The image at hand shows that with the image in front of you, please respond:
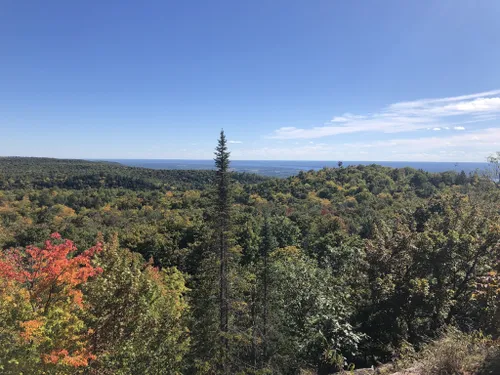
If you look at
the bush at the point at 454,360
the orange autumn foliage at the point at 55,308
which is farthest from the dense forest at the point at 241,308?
the bush at the point at 454,360

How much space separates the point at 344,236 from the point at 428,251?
138ft

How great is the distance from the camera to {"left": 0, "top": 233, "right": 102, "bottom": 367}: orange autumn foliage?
10.2 metres

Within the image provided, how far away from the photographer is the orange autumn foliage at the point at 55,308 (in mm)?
10250

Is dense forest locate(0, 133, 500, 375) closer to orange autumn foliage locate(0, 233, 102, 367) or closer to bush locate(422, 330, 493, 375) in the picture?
orange autumn foliage locate(0, 233, 102, 367)

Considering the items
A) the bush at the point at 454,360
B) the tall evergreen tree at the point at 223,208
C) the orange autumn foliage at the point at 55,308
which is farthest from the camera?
the tall evergreen tree at the point at 223,208

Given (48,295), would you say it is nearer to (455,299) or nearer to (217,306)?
(217,306)

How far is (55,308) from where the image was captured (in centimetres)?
1233

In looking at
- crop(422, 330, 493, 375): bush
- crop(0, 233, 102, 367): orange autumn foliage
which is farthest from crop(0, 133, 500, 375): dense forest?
crop(422, 330, 493, 375): bush

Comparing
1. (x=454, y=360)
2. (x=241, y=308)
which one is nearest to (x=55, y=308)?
(x=241, y=308)

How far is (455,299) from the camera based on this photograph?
14336 millimetres

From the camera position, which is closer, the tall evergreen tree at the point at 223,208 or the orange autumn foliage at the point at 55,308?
the orange autumn foliage at the point at 55,308

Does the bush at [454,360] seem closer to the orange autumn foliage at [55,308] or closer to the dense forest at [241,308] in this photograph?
the dense forest at [241,308]

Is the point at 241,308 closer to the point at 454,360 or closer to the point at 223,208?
the point at 223,208

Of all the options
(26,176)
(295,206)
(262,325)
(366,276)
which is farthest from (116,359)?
(26,176)
